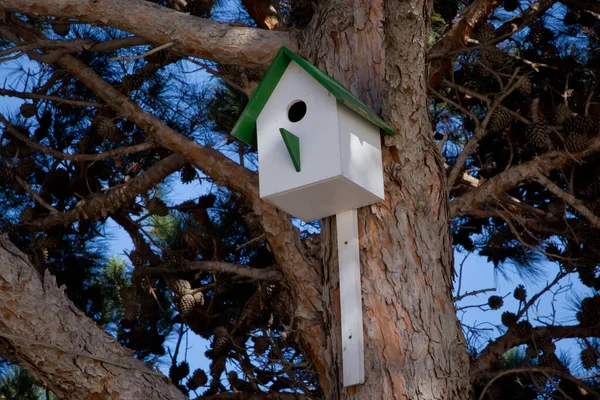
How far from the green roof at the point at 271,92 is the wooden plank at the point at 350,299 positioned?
11.2 inches

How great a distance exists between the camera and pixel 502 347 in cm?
370

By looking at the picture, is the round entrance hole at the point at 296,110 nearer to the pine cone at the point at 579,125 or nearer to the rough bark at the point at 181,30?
the rough bark at the point at 181,30

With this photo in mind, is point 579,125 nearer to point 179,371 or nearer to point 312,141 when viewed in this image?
point 312,141

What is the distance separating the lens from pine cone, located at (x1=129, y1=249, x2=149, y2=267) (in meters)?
3.94

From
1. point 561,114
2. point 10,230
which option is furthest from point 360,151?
point 10,230

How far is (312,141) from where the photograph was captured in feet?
8.57

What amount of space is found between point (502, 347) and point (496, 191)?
2.09 feet

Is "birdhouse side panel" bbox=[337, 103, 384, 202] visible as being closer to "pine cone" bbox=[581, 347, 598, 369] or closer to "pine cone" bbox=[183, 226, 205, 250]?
"pine cone" bbox=[183, 226, 205, 250]

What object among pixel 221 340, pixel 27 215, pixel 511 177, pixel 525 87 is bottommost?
pixel 221 340

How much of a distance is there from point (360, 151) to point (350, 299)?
1.27 feet

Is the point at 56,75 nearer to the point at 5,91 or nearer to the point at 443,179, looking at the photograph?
the point at 5,91

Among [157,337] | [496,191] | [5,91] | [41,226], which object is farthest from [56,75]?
[496,191]

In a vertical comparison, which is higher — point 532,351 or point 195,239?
point 195,239

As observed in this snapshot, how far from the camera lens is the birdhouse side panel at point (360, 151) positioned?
8.35 ft
